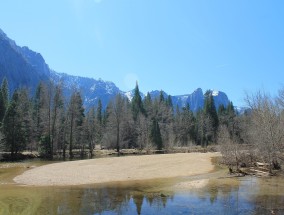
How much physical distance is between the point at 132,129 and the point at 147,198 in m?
72.4

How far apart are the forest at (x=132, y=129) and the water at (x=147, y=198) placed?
405 inches

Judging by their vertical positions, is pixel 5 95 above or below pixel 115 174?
above

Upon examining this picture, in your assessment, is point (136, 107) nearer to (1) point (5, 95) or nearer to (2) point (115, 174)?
(1) point (5, 95)

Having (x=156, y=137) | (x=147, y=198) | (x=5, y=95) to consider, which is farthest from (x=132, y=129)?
(x=147, y=198)

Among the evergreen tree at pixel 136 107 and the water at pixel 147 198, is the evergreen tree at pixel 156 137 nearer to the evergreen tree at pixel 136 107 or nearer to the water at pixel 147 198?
the evergreen tree at pixel 136 107

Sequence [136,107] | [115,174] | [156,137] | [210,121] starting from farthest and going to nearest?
[136,107], [210,121], [156,137], [115,174]

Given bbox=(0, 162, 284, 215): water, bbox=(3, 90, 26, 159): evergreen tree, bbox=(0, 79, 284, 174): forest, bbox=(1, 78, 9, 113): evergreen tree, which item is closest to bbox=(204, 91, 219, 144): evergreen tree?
bbox=(0, 79, 284, 174): forest

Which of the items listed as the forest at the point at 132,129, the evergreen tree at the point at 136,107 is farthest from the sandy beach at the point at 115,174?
the evergreen tree at the point at 136,107

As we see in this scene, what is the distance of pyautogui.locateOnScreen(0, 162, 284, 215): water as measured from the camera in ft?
55.9

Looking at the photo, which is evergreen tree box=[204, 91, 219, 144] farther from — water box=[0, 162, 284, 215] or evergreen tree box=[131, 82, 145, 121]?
water box=[0, 162, 284, 215]

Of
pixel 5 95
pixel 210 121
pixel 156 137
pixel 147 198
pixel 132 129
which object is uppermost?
pixel 5 95

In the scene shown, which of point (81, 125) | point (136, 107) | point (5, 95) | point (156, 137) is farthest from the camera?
point (136, 107)

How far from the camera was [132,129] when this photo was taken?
303ft

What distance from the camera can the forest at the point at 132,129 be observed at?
121 ft
